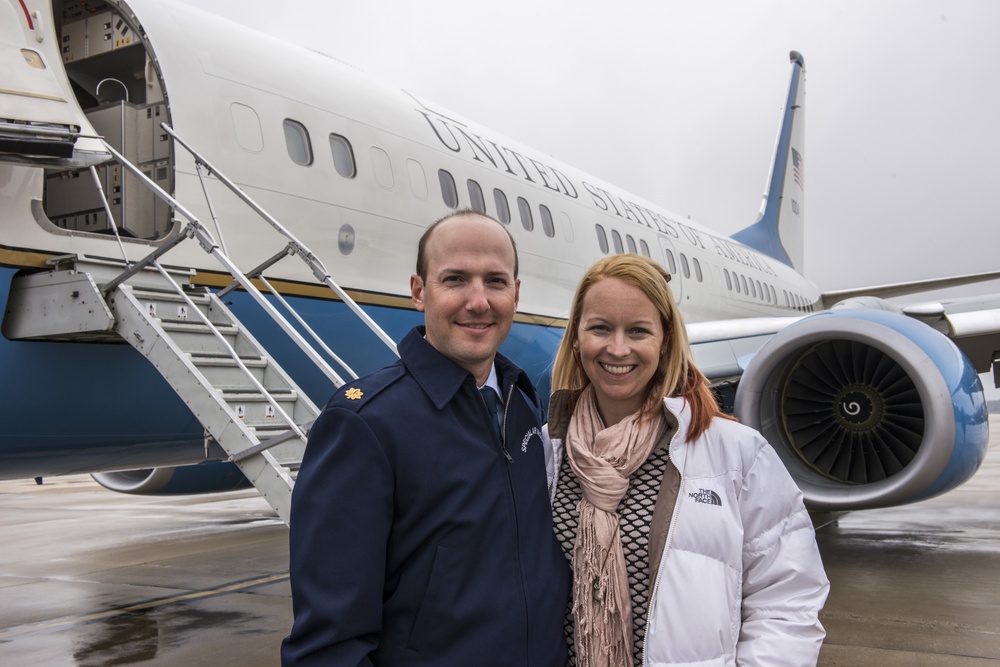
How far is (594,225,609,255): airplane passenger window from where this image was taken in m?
8.13

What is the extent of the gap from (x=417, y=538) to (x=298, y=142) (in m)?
3.92

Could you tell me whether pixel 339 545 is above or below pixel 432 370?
below

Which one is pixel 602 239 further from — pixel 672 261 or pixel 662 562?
pixel 662 562


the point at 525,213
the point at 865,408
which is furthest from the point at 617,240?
the point at 865,408

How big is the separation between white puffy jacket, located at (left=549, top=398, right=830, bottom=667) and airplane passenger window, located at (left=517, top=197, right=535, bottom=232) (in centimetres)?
539

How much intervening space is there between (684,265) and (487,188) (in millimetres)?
4198

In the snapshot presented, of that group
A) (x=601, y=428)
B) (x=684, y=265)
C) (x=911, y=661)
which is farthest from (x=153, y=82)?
(x=684, y=265)

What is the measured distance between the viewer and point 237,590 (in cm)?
599

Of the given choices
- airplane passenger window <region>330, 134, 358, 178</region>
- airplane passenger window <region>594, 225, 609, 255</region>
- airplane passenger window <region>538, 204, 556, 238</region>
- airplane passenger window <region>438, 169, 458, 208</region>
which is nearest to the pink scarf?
airplane passenger window <region>330, 134, 358, 178</region>

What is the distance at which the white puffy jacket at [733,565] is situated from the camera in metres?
1.51

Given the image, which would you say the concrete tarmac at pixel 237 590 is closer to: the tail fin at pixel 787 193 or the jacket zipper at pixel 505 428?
the jacket zipper at pixel 505 428

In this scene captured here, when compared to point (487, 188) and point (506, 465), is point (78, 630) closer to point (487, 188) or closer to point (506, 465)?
point (487, 188)

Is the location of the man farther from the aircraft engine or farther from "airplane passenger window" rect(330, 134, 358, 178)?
the aircraft engine

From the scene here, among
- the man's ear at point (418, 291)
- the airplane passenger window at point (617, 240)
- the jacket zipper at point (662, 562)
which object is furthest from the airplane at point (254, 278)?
the jacket zipper at point (662, 562)
